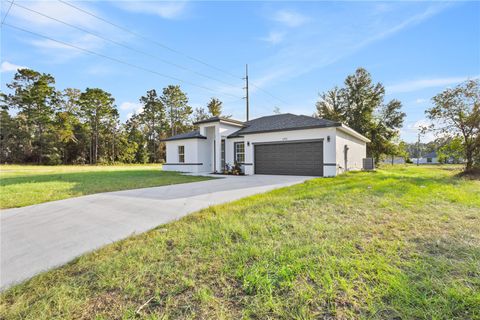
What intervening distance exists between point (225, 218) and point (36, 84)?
4222 centimetres

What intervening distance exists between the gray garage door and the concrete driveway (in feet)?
22.8

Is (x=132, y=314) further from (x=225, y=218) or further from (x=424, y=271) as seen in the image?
(x=424, y=271)

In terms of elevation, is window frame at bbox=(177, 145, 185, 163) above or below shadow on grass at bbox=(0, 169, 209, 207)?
above

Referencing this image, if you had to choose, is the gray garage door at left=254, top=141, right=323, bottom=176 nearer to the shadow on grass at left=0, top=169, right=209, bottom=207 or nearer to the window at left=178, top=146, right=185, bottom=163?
the shadow on grass at left=0, top=169, right=209, bottom=207

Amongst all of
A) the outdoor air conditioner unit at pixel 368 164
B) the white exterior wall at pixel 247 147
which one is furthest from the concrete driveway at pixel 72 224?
the outdoor air conditioner unit at pixel 368 164

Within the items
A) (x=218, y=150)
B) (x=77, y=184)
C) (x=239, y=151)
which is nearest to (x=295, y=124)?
(x=239, y=151)

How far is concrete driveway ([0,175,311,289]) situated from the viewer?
Result: 2.74 meters

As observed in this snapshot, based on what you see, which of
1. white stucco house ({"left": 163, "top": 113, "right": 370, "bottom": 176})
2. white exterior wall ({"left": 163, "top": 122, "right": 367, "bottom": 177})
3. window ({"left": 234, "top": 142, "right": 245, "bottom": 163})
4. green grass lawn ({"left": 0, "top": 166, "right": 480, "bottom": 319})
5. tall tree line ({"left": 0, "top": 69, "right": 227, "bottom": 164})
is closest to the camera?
green grass lawn ({"left": 0, "top": 166, "right": 480, "bottom": 319})

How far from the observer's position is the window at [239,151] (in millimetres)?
14781

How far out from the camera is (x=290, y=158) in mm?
12602

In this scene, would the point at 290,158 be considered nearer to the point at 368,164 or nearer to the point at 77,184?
the point at 368,164

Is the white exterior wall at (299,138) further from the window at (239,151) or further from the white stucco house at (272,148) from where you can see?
the window at (239,151)

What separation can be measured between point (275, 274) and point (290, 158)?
10.9 meters

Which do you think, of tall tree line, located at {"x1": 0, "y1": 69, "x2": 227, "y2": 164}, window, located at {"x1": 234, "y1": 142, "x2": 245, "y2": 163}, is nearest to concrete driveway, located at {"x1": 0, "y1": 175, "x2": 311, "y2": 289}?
window, located at {"x1": 234, "y1": 142, "x2": 245, "y2": 163}
